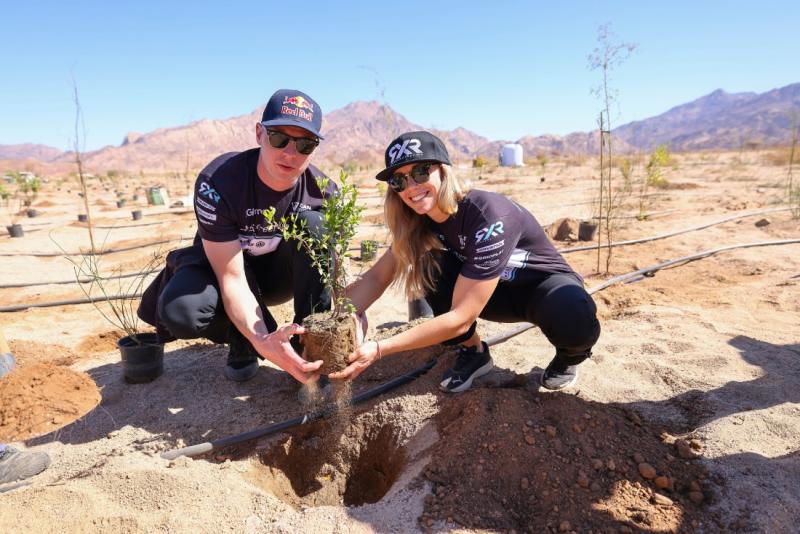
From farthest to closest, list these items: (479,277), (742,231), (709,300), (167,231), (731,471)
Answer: (167,231) < (742,231) < (709,300) < (479,277) < (731,471)

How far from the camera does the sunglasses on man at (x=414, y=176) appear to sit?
1901 millimetres

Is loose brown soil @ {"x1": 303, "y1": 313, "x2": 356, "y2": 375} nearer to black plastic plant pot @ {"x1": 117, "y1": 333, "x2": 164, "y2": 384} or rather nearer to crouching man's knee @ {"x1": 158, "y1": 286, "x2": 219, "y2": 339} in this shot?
crouching man's knee @ {"x1": 158, "y1": 286, "x2": 219, "y2": 339}

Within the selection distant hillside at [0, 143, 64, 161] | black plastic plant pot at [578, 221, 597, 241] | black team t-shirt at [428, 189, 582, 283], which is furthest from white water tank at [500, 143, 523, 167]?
distant hillside at [0, 143, 64, 161]

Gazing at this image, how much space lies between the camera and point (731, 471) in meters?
1.74

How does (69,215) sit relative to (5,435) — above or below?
above

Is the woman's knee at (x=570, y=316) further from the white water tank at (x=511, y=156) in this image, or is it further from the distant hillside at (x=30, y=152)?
the distant hillside at (x=30, y=152)

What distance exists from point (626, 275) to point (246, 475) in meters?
3.43

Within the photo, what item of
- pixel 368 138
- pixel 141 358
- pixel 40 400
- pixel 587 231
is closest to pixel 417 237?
pixel 141 358

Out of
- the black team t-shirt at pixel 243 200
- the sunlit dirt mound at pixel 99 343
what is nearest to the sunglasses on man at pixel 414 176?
the black team t-shirt at pixel 243 200

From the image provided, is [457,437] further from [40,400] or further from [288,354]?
[40,400]

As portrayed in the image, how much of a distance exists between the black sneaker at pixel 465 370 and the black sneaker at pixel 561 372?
0.30 metres

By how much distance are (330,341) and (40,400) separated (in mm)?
1680

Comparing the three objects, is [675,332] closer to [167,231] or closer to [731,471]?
[731,471]

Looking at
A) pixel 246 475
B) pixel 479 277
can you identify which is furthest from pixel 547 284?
pixel 246 475
